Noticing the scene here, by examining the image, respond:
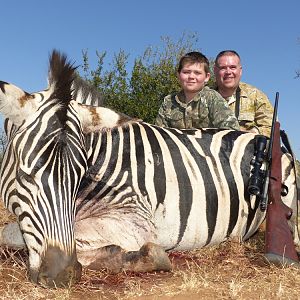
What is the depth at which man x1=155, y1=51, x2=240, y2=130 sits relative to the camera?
4.66 meters

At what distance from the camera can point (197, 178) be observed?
354 cm

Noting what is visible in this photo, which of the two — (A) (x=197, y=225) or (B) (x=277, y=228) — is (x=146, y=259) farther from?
(B) (x=277, y=228)

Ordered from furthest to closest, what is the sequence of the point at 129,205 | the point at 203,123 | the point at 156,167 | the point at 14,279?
the point at 203,123 < the point at 156,167 < the point at 129,205 < the point at 14,279

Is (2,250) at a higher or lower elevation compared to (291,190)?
lower

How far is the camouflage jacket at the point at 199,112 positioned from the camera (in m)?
4.53

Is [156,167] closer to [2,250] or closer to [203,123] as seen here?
[2,250]

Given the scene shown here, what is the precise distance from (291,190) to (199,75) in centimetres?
170

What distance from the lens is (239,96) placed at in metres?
5.98

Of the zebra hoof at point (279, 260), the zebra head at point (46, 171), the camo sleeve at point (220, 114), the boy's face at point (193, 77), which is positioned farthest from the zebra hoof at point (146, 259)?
the boy's face at point (193, 77)

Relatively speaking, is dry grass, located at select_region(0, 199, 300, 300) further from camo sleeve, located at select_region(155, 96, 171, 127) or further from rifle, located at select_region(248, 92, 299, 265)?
camo sleeve, located at select_region(155, 96, 171, 127)

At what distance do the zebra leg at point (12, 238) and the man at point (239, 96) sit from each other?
3196 millimetres

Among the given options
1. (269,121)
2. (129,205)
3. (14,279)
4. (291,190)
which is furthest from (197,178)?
(269,121)

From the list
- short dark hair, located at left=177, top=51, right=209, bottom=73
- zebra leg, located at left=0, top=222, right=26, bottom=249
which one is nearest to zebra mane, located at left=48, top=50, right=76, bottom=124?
A: zebra leg, located at left=0, top=222, right=26, bottom=249

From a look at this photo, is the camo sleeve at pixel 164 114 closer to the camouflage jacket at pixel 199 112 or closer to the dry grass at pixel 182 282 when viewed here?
the camouflage jacket at pixel 199 112
